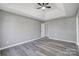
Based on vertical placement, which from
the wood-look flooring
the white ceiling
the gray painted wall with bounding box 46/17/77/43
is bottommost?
the wood-look flooring

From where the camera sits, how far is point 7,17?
328cm

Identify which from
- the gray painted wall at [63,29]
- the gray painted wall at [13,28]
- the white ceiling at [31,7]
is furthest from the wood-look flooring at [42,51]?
the white ceiling at [31,7]

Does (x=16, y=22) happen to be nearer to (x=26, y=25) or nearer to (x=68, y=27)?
(x=26, y=25)

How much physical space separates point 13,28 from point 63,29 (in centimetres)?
428

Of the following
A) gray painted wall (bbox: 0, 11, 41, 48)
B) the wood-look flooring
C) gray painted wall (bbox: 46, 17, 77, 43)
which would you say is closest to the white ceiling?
gray painted wall (bbox: 0, 11, 41, 48)

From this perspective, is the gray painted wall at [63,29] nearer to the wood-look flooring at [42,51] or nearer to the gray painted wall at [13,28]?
the wood-look flooring at [42,51]

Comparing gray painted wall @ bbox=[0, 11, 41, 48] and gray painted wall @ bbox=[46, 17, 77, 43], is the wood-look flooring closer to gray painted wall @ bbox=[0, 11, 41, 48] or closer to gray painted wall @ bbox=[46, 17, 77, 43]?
gray painted wall @ bbox=[0, 11, 41, 48]

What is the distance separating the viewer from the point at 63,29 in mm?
4930

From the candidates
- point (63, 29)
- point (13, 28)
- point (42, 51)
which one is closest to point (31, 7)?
point (13, 28)

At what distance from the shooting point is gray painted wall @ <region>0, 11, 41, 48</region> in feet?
10.1

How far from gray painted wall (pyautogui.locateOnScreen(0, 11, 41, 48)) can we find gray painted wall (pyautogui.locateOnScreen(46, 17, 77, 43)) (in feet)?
8.42

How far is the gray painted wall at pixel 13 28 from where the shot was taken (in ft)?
10.1

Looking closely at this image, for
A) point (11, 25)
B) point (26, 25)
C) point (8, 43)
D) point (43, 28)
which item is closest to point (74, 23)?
point (43, 28)

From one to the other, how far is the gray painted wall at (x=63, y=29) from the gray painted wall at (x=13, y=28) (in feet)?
8.42
